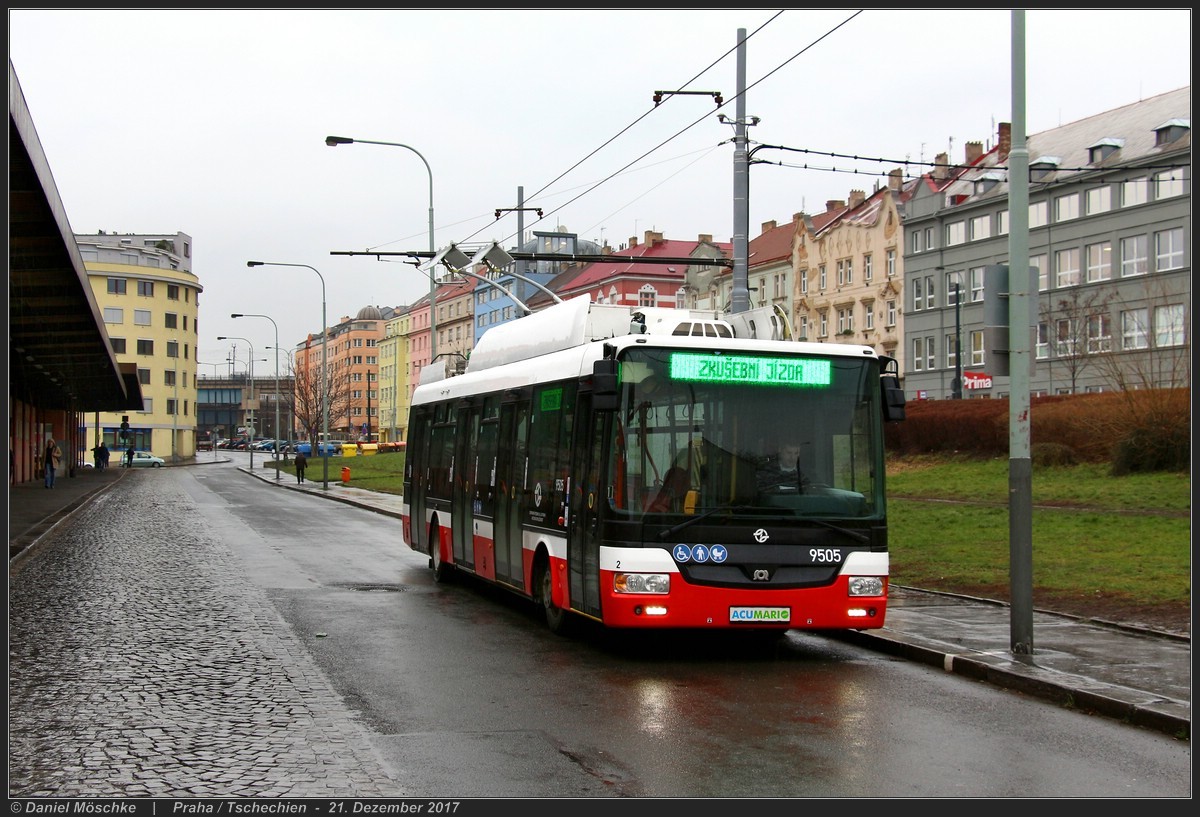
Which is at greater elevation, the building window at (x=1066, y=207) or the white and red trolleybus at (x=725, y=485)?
the building window at (x=1066, y=207)

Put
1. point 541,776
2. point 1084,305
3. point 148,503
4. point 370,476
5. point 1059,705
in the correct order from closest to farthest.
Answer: point 541,776
point 1059,705
point 148,503
point 1084,305
point 370,476

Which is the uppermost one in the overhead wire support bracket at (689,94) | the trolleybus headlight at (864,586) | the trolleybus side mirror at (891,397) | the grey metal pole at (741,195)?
the overhead wire support bracket at (689,94)

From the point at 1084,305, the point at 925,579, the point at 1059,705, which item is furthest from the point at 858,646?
the point at 1084,305

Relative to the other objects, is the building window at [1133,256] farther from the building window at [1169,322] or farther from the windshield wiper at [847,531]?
the windshield wiper at [847,531]

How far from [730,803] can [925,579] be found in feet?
36.5

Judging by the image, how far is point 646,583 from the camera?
10.4 meters

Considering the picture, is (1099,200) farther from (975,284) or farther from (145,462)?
(145,462)

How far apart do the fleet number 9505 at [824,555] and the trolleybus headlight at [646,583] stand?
48.6 inches

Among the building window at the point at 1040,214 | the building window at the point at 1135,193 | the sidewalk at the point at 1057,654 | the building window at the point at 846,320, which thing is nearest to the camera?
the sidewalk at the point at 1057,654

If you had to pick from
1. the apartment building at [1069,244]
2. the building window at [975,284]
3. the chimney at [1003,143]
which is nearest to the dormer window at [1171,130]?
the apartment building at [1069,244]

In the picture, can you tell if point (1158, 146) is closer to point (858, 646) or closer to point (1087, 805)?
point (858, 646)

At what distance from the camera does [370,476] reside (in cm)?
6406

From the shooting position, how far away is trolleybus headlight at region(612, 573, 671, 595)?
1039cm

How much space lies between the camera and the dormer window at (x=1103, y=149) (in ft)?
200
